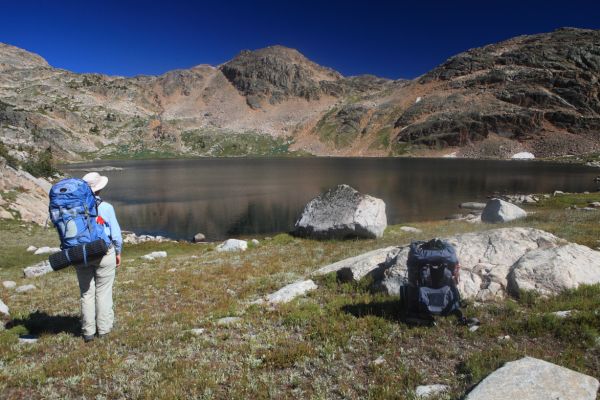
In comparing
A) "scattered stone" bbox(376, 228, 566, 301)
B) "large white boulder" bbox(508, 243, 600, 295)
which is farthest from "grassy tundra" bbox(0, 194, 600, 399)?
"scattered stone" bbox(376, 228, 566, 301)

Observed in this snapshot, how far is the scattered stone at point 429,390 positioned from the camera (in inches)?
263

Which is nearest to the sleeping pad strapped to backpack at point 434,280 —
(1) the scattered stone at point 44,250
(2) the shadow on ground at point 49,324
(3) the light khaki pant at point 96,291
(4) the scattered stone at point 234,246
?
(3) the light khaki pant at point 96,291

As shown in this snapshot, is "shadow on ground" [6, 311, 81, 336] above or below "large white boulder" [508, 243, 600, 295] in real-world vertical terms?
below

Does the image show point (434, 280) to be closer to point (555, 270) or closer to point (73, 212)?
point (555, 270)

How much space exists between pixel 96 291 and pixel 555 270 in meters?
13.2

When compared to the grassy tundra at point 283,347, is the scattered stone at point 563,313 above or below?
above

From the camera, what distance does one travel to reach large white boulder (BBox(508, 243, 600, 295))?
10.9 meters

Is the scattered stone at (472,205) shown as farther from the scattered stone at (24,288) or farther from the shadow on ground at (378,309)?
the scattered stone at (24,288)

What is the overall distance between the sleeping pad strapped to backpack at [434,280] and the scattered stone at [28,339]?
1034 cm

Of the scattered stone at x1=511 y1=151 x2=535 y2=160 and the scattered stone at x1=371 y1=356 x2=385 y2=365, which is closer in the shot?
the scattered stone at x1=371 y1=356 x2=385 y2=365

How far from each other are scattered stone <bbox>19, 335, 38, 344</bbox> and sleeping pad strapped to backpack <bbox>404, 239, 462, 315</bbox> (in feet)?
33.9

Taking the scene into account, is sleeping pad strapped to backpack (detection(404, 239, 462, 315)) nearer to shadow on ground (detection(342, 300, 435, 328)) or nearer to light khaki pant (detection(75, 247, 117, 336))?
shadow on ground (detection(342, 300, 435, 328))

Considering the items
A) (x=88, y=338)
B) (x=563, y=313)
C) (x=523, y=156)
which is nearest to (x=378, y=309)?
(x=563, y=313)

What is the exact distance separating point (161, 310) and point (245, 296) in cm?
309
